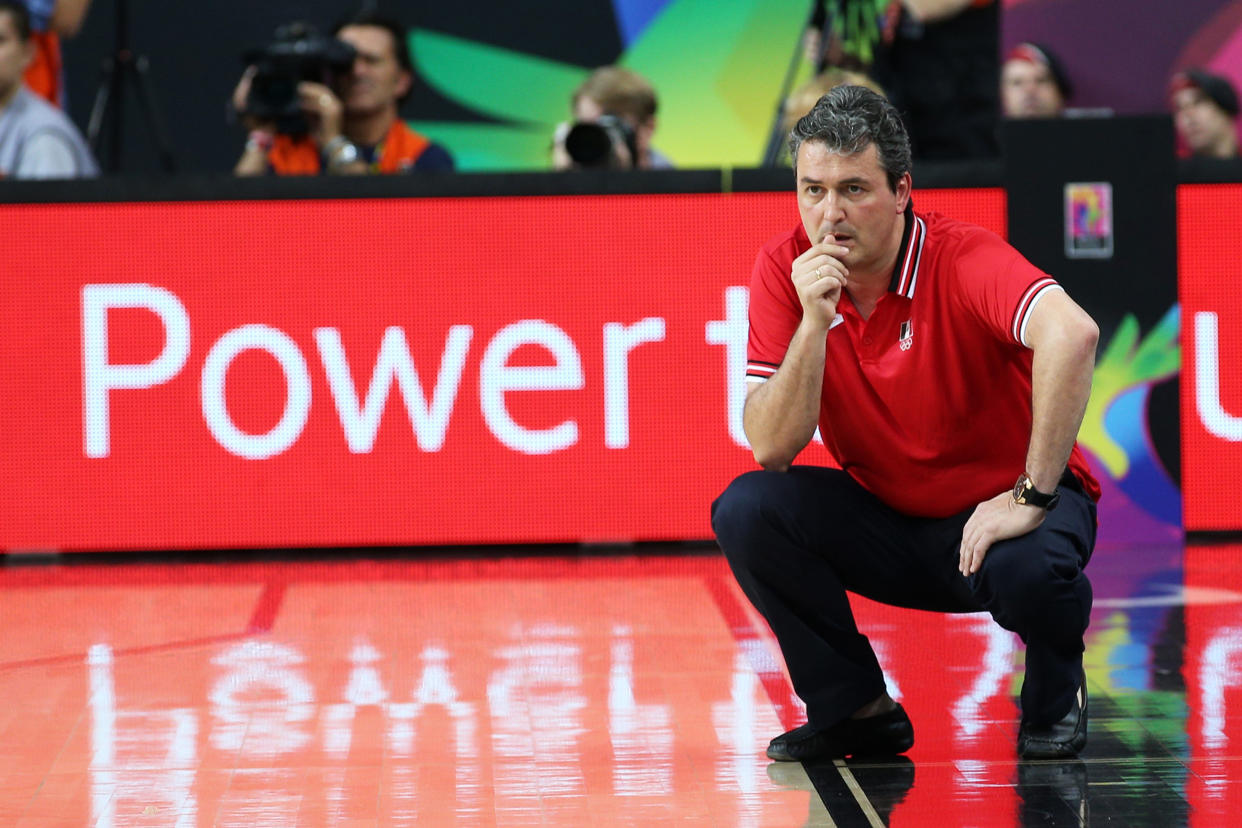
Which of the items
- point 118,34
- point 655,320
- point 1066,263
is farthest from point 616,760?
point 118,34

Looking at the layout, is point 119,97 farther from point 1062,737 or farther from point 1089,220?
point 1062,737

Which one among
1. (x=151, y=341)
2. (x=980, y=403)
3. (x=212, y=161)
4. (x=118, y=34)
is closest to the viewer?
(x=980, y=403)

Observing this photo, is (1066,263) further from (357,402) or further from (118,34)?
(118,34)

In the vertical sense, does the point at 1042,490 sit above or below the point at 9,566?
above

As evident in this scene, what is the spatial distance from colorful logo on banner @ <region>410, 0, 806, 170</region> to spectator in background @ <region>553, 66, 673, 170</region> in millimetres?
1936

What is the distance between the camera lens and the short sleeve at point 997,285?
9.82ft

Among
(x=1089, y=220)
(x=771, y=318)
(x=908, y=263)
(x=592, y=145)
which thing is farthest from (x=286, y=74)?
(x=908, y=263)

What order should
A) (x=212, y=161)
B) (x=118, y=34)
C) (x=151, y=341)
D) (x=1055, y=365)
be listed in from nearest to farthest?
1. (x=1055, y=365)
2. (x=151, y=341)
3. (x=118, y=34)
4. (x=212, y=161)

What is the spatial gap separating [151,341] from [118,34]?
2.65m

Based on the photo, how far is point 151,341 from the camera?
18.3ft

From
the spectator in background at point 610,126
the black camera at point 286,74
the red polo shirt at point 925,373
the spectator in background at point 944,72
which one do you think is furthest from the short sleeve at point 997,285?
the spectator in background at point 944,72

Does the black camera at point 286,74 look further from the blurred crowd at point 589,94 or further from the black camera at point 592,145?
the black camera at point 592,145

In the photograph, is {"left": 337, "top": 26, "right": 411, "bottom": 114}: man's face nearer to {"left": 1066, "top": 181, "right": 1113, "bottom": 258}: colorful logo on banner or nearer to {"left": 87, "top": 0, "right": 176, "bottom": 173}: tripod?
{"left": 87, "top": 0, "right": 176, "bottom": 173}: tripod

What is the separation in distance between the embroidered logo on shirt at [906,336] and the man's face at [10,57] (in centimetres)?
477
